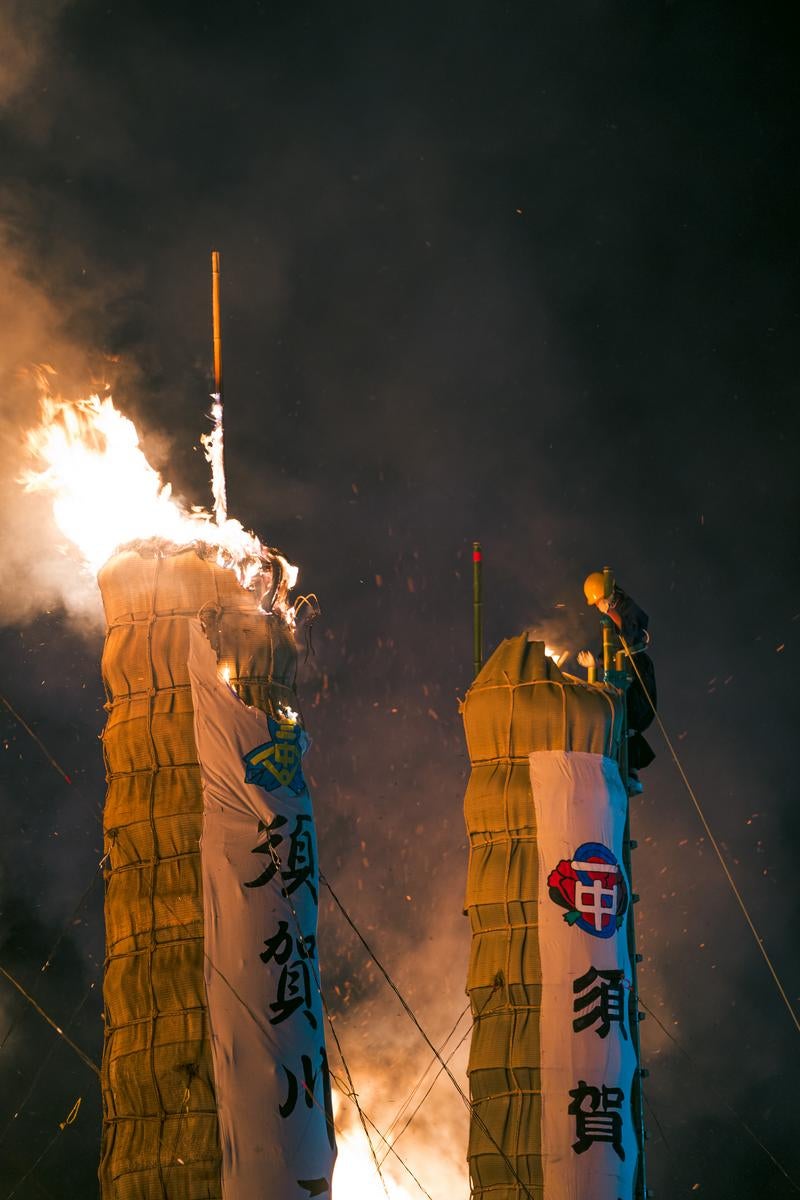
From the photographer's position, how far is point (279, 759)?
27297 mm

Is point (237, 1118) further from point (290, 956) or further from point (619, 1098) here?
point (619, 1098)

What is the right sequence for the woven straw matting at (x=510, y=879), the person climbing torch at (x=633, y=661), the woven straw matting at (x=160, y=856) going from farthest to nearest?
1. the person climbing torch at (x=633, y=661)
2. the woven straw matting at (x=510, y=879)
3. the woven straw matting at (x=160, y=856)

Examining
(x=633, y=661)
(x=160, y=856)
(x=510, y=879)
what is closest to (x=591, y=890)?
(x=510, y=879)

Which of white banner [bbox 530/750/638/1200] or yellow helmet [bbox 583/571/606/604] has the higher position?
yellow helmet [bbox 583/571/606/604]

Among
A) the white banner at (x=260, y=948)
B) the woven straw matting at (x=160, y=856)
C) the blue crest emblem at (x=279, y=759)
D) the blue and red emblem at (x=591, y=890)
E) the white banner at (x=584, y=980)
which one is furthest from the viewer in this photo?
the blue and red emblem at (x=591, y=890)

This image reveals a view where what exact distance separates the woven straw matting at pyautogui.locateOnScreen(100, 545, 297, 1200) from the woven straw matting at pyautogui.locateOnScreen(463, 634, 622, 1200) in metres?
3.34

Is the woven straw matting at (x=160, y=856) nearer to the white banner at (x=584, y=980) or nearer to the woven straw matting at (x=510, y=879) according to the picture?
the woven straw matting at (x=510, y=879)

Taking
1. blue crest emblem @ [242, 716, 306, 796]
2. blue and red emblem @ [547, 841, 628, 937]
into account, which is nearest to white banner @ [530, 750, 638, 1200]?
Answer: blue and red emblem @ [547, 841, 628, 937]

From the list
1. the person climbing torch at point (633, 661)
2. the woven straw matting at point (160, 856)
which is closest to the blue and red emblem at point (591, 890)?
the person climbing torch at point (633, 661)

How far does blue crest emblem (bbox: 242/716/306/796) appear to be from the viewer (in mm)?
26953

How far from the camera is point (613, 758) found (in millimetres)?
29359

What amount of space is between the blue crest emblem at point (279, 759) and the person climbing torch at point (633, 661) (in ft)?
18.3

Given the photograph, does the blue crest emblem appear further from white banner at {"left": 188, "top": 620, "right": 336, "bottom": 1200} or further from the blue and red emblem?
the blue and red emblem

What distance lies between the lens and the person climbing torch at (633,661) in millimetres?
30625
